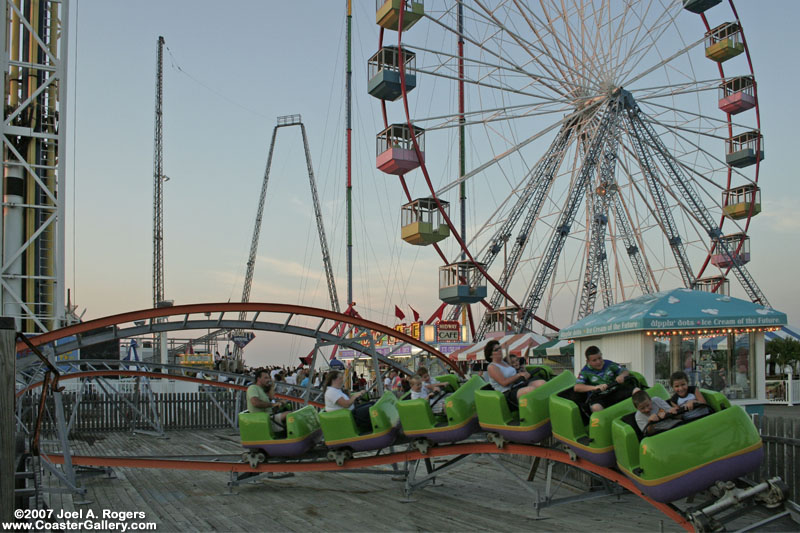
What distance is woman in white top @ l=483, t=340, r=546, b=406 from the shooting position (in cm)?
777

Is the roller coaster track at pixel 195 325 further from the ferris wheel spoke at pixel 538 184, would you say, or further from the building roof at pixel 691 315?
the ferris wheel spoke at pixel 538 184

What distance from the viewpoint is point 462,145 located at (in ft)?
135

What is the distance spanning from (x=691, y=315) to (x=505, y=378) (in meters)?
6.46

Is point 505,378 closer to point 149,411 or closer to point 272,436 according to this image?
point 272,436

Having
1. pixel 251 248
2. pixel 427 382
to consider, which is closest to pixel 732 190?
pixel 427 382

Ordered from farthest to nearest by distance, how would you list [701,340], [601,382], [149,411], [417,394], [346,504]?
1. [149,411]
2. [701,340]
3. [417,394]
4. [346,504]
5. [601,382]

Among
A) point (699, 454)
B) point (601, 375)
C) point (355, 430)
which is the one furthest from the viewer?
point (355, 430)

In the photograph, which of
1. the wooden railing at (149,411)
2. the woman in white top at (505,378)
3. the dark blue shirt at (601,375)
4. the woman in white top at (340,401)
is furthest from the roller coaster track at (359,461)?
the wooden railing at (149,411)

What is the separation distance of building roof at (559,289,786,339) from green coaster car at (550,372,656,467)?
239 inches

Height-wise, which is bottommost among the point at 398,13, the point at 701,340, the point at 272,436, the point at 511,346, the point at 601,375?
the point at 511,346

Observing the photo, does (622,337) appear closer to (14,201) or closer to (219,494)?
(219,494)

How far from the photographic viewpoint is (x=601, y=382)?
7.18 meters

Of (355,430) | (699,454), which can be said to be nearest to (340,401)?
(355,430)

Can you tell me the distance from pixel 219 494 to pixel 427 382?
3.01m
